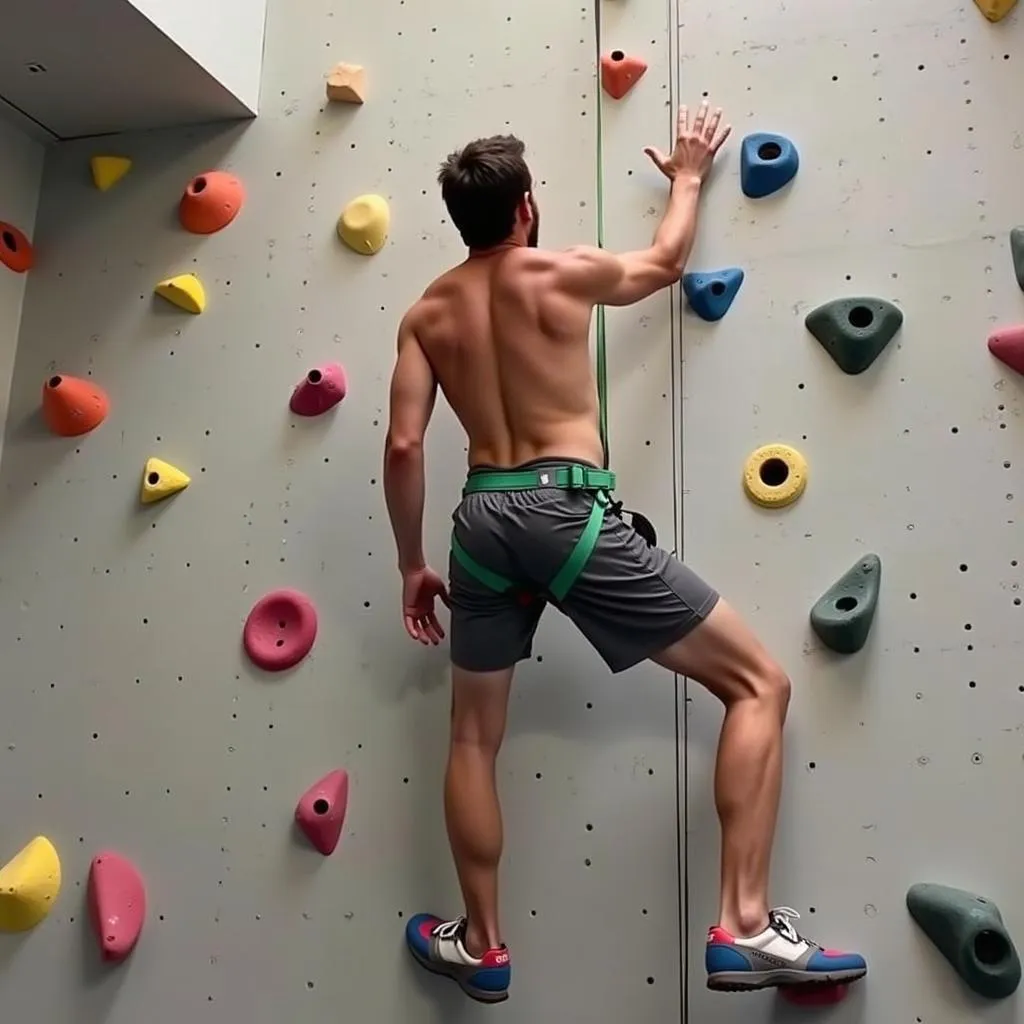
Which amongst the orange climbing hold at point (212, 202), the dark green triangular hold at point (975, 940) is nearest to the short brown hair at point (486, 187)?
the orange climbing hold at point (212, 202)

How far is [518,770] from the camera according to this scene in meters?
1.81

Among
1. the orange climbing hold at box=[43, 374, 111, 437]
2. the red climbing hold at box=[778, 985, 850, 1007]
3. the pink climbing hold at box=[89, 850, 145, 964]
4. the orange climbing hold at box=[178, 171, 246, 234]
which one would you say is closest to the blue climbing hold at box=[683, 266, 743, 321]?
the orange climbing hold at box=[178, 171, 246, 234]

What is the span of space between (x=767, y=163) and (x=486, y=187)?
20.7 inches

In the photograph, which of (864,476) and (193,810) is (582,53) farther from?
(193,810)

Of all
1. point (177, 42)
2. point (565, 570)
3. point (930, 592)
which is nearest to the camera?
point (565, 570)

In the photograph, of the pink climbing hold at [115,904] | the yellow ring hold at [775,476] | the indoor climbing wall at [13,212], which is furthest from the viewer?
the indoor climbing wall at [13,212]

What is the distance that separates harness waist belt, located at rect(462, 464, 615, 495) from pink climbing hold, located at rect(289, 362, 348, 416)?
496mm

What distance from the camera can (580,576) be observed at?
1597 mm

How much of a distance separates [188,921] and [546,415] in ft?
3.49

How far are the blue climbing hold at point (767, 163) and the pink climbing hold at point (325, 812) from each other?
4.02 ft

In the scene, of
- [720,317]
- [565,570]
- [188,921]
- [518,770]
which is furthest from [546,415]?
[188,921]

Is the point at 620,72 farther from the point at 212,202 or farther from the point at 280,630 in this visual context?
the point at 280,630

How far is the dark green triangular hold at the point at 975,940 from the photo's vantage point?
1536mm

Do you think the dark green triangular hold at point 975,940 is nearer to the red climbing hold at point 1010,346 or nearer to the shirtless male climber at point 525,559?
the shirtless male climber at point 525,559
